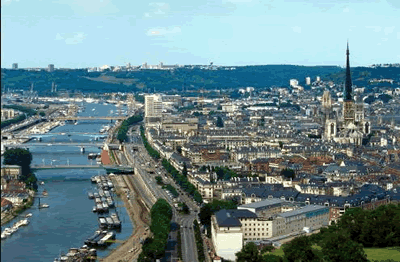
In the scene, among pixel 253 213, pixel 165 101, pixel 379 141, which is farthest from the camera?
pixel 165 101

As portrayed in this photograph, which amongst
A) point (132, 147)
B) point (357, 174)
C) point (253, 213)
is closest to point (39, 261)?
point (253, 213)

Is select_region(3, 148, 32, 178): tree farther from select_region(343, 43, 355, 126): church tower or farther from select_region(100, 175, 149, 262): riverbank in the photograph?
select_region(343, 43, 355, 126): church tower

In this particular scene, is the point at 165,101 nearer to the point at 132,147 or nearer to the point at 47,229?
the point at 132,147

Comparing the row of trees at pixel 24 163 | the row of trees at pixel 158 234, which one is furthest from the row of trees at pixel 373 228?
the row of trees at pixel 24 163

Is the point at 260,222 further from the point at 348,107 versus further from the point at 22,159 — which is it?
the point at 348,107

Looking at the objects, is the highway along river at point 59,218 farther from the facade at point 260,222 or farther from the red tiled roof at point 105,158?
the facade at point 260,222

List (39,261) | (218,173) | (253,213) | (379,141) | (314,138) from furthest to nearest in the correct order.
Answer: (314,138) < (379,141) < (218,173) < (253,213) < (39,261)
